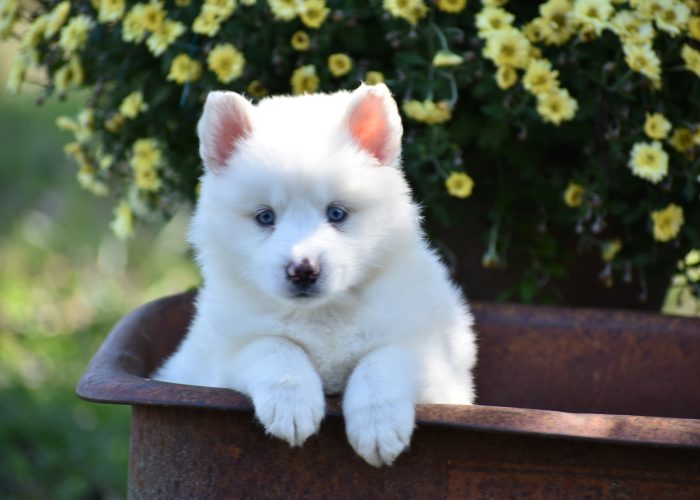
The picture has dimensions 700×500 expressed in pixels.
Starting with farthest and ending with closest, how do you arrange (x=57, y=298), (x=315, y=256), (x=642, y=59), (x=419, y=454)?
(x=57, y=298) → (x=642, y=59) → (x=315, y=256) → (x=419, y=454)

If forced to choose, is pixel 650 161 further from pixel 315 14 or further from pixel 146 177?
pixel 146 177

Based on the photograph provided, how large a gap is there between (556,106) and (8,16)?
6.33ft

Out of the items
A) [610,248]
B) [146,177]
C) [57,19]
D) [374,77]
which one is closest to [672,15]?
[610,248]

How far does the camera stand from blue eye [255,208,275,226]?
7.52 ft

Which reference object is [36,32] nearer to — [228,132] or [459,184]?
[228,132]

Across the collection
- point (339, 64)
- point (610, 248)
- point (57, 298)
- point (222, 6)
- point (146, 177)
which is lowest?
point (57, 298)

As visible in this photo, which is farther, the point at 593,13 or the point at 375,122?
the point at 593,13

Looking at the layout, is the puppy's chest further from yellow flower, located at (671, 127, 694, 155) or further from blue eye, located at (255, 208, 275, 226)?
yellow flower, located at (671, 127, 694, 155)

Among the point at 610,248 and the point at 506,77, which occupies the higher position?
the point at 506,77

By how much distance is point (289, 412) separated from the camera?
1993 millimetres

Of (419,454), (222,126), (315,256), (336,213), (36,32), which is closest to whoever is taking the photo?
(419,454)

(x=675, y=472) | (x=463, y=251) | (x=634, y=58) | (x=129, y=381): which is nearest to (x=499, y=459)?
(x=675, y=472)

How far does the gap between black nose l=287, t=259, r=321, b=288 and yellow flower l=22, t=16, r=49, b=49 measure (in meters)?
1.77

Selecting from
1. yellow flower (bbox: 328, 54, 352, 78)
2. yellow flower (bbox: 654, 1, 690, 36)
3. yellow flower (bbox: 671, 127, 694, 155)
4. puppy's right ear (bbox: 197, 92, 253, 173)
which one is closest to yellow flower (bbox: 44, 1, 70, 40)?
yellow flower (bbox: 328, 54, 352, 78)
